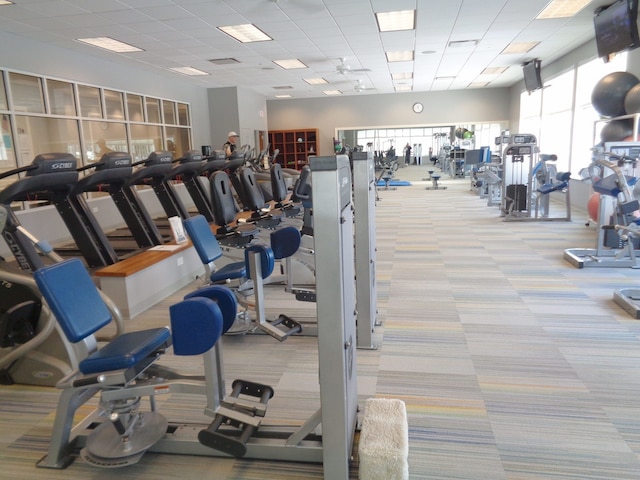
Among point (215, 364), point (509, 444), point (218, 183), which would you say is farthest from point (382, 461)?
point (218, 183)

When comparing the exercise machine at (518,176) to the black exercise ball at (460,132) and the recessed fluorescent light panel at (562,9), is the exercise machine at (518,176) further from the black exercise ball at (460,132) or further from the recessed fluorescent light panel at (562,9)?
the black exercise ball at (460,132)

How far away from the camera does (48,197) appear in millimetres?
4277

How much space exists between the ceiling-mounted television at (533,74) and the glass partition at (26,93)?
10.9 meters

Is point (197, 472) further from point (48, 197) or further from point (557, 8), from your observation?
point (557, 8)

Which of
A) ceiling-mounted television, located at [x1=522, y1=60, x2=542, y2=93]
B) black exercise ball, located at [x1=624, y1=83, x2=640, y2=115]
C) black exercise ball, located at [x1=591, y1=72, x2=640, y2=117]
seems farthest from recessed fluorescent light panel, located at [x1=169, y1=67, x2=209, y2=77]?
black exercise ball, located at [x1=624, y1=83, x2=640, y2=115]

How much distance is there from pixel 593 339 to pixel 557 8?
19.9 ft

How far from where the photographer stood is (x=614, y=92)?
683 cm

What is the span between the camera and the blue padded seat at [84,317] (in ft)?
6.42

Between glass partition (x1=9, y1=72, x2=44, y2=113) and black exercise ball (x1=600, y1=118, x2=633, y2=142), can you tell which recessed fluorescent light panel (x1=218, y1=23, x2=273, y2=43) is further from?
black exercise ball (x1=600, y1=118, x2=633, y2=142)

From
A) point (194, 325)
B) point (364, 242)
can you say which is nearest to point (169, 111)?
point (364, 242)

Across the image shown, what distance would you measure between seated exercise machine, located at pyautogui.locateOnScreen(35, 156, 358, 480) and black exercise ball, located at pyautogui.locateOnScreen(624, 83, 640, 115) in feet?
19.8

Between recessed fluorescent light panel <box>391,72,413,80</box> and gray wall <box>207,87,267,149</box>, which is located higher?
recessed fluorescent light panel <box>391,72,413,80</box>

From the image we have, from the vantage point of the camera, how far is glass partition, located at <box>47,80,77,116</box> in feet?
26.7

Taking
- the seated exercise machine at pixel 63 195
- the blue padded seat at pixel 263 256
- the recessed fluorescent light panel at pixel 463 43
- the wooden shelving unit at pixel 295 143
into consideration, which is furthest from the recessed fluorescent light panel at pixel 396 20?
the wooden shelving unit at pixel 295 143
